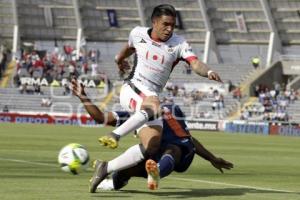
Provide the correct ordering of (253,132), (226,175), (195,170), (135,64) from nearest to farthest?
(135,64) < (226,175) < (195,170) < (253,132)

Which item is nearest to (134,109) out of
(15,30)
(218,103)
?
(218,103)

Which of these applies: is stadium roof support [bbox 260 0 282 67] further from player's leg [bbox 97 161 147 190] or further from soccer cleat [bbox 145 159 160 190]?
soccer cleat [bbox 145 159 160 190]

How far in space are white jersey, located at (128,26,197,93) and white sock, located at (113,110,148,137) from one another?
87cm

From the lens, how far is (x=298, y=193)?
40.5 feet

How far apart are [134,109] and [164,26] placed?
3.80 feet

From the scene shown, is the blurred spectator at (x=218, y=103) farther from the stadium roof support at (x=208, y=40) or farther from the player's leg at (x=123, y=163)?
the player's leg at (x=123, y=163)

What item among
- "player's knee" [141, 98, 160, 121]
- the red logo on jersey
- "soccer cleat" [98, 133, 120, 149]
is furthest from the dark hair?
"soccer cleat" [98, 133, 120, 149]

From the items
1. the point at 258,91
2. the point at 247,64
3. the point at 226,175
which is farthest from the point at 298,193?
the point at 247,64

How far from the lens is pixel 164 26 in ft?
39.5

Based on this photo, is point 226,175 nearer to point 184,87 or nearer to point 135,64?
point 135,64

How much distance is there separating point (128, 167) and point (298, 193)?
94.2 inches

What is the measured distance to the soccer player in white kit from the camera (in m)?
11.6

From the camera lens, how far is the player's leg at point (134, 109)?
11.0 m

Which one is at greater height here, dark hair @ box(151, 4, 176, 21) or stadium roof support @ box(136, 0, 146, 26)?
stadium roof support @ box(136, 0, 146, 26)
